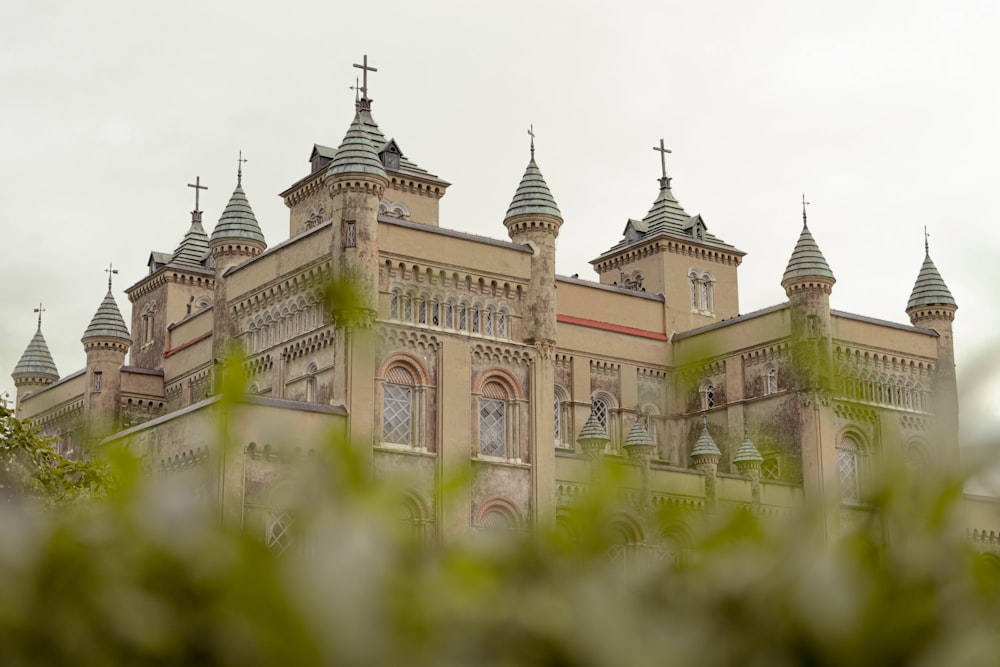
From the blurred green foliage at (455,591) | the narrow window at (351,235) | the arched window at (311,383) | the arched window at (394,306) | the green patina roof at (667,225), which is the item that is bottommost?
the blurred green foliage at (455,591)

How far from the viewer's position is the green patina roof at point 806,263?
1748 inches

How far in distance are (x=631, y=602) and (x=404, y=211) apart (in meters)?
47.3

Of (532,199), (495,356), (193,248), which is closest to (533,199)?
(532,199)

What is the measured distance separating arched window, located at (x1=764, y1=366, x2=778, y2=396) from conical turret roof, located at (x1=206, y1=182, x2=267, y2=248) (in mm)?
17135

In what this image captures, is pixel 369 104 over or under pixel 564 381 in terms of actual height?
over

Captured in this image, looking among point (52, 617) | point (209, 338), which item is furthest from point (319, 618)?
point (209, 338)

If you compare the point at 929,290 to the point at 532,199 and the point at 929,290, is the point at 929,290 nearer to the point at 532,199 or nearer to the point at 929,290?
the point at 929,290

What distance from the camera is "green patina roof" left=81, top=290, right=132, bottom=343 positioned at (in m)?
47.2

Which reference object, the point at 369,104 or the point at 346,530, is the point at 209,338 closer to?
the point at 369,104

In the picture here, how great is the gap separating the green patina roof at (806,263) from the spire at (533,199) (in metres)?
9.42

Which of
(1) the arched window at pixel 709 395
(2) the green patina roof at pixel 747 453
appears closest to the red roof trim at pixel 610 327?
(1) the arched window at pixel 709 395

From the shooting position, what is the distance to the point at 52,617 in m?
2.12

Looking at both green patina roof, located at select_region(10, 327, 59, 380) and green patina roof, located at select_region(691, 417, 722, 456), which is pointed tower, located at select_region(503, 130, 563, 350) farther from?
green patina roof, located at select_region(10, 327, 59, 380)

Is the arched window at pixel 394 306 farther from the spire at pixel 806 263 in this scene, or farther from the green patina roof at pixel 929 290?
the green patina roof at pixel 929 290
